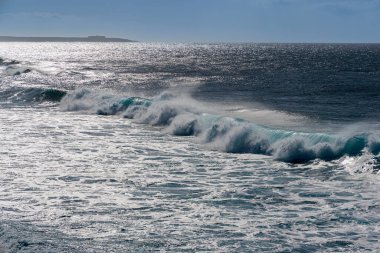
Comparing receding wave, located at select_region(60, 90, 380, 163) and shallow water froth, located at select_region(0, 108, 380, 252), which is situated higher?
receding wave, located at select_region(60, 90, 380, 163)

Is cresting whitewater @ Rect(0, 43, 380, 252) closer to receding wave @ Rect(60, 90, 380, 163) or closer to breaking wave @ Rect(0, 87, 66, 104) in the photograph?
receding wave @ Rect(60, 90, 380, 163)

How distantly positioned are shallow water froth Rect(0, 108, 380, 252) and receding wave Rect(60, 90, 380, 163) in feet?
3.22

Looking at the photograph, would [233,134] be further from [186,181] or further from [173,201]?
[173,201]

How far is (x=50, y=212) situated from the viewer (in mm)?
12578

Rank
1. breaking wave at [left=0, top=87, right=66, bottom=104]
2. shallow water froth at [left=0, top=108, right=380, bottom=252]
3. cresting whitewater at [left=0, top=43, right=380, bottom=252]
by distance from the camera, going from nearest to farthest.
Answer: shallow water froth at [left=0, top=108, right=380, bottom=252]
cresting whitewater at [left=0, top=43, right=380, bottom=252]
breaking wave at [left=0, top=87, right=66, bottom=104]

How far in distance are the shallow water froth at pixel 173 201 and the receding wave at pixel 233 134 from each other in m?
0.98

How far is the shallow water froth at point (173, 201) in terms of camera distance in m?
10.9

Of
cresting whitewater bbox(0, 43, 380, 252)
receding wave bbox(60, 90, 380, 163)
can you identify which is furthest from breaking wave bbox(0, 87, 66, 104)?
cresting whitewater bbox(0, 43, 380, 252)

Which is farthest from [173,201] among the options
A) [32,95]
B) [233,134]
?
[32,95]

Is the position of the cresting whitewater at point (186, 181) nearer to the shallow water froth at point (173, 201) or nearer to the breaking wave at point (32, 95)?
the shallow water froth at point (173, 201)

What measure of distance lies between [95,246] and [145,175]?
6.04 meters

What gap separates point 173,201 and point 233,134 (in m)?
9.14

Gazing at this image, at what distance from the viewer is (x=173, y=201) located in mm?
13672

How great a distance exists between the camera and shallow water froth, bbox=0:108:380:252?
35.7ft
